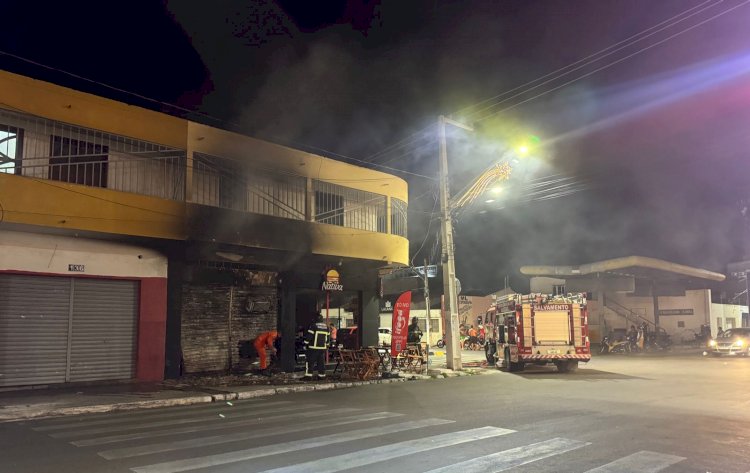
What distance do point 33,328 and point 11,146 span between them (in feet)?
14.4

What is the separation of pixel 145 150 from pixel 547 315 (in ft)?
43.3

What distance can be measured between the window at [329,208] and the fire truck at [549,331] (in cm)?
669

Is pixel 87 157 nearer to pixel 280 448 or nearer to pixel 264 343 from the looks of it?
pixel 264 343

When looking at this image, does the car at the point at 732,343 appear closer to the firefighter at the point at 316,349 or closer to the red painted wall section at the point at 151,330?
the firefighter at the point at 316,349

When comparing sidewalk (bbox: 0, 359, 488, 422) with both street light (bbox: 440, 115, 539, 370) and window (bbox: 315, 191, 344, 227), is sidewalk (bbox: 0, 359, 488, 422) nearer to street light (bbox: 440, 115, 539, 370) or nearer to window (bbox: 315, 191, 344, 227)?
street light (bbox: 440, 115, 539, 370)

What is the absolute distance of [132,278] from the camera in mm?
14500

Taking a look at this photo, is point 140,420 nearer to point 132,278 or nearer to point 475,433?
point 475,433

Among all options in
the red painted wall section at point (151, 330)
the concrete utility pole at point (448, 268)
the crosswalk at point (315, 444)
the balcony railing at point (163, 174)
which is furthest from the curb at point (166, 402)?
the balcony railing at point (163, 174)

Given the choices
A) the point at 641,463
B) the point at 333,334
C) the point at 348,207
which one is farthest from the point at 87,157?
the point at 641,463

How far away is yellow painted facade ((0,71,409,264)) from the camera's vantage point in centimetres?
1209

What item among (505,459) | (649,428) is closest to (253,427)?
(505,459)

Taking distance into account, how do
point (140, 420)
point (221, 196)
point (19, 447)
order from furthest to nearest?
1. point (221, 196)
2. point (140, 420)
3. point (19, 447)

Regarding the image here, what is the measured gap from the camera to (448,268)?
58.3 feet

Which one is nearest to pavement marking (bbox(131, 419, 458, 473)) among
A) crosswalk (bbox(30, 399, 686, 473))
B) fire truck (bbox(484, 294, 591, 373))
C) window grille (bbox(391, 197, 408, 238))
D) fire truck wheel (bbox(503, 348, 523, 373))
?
crosswalk (bbox(30, 399, 686, 473))
